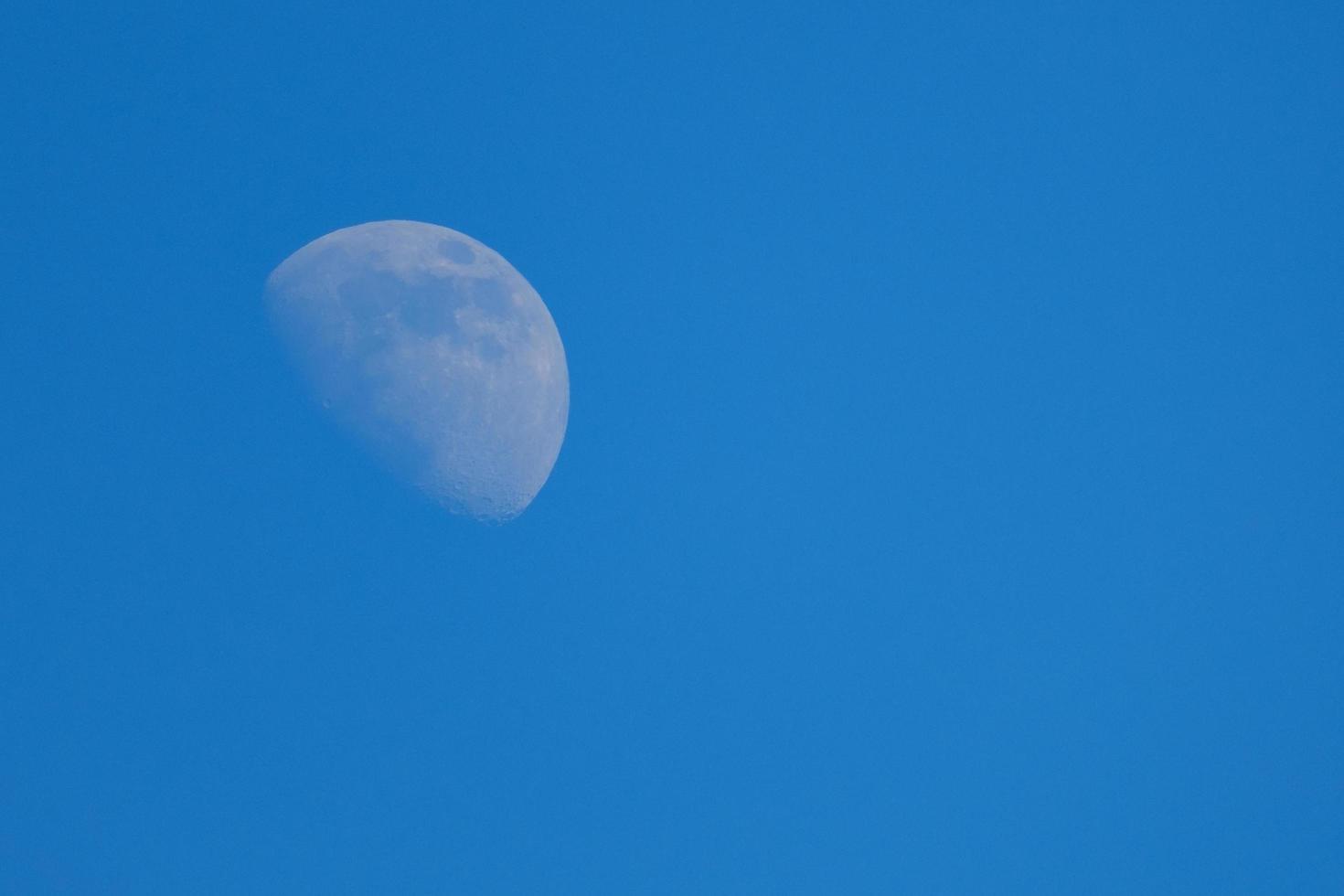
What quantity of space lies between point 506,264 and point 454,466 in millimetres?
717

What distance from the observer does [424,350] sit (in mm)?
3090

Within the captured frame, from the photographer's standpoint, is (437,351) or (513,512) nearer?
(437,351)

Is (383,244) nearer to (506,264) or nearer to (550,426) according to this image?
(506,264)

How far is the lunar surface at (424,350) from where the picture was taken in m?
3.07

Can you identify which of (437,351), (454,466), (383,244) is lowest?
(454,466)

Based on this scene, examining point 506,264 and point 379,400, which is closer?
point 379,400

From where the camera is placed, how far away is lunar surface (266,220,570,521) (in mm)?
3074

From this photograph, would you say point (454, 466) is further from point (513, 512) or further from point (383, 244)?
point (383, 244)

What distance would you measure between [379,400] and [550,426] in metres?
0.59

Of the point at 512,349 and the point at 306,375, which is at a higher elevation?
the point at 512,349

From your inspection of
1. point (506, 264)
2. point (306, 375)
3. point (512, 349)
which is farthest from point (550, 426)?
point (306, 375)

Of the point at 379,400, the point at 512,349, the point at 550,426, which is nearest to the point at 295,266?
the point at 379,400

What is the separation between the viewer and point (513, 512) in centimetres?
339

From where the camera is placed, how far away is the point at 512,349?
3.25m
